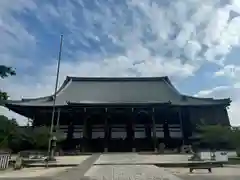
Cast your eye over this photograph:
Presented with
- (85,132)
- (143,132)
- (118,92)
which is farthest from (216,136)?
(118,92)

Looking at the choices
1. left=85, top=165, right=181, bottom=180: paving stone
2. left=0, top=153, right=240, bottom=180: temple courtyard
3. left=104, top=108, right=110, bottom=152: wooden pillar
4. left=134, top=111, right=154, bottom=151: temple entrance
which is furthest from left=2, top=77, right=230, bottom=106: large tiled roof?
left=85, top=165, right=181, bottom=180: paving stone

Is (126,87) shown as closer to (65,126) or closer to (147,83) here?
(147,83)

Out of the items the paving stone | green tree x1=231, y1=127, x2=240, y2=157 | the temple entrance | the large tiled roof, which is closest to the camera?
the paving stone

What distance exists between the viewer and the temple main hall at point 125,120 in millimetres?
25703

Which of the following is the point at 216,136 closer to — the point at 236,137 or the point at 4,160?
the point at 236,137

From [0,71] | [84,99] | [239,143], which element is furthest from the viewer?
[84,99]

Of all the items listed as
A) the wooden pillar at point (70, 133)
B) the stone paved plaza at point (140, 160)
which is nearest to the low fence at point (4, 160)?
the stone paved plaza at point (140, 160)

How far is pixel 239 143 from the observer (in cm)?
1992

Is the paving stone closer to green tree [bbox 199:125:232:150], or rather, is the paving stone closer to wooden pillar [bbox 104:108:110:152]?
green tree [bbox 199:125:232:150]

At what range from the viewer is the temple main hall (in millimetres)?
25703

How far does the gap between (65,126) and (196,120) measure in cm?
1439

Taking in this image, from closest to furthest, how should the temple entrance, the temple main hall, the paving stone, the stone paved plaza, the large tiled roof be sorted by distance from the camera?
the paving stone, the stone paved plaza, the temple main hall, the temple entrance, the large tiled roof

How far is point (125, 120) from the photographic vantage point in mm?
27766

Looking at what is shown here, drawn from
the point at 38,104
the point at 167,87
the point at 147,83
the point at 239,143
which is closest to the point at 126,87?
the point at 147,83
